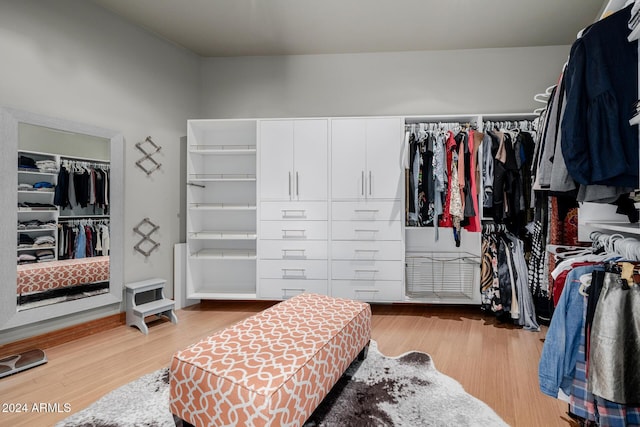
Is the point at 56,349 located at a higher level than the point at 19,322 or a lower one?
lower

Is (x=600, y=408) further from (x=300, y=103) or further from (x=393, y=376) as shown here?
(x=300, y=103)

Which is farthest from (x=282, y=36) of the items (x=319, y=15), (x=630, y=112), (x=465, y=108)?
(x=630, y=112)

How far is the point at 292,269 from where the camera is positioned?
3156mm

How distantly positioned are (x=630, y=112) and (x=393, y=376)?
68.5 inches

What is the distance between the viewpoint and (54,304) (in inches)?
95.4

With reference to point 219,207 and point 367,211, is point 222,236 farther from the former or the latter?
→ point 367,211

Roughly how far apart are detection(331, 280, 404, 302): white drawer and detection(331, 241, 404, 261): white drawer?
24 centimetres

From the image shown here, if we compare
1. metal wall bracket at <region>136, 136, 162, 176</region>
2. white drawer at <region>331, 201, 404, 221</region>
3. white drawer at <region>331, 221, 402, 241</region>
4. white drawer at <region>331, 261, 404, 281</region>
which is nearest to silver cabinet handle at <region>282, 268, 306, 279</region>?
white drawer at <region>331, 261, 404, 281</region>

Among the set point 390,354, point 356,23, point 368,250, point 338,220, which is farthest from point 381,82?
point 390,354

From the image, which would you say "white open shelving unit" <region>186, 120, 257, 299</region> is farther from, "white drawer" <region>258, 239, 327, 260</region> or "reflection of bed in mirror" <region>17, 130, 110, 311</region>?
"reflection of bed in mirror" <region>17, 130, 110, 311</region>

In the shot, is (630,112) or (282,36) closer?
(630,112)

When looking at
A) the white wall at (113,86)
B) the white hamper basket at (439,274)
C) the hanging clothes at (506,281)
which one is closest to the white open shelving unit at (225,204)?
the white wall at (113,86)

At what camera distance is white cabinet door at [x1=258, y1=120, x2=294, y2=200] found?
3154mm

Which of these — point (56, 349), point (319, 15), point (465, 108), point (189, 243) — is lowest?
point (56, 349)
